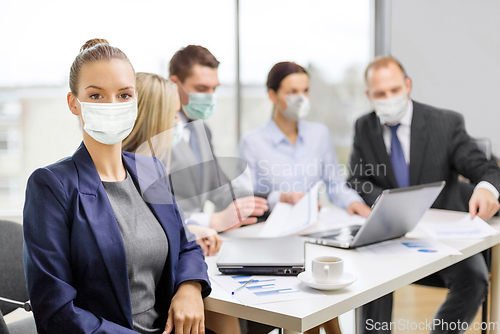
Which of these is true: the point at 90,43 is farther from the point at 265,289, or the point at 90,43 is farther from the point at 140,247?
the point at 265,289

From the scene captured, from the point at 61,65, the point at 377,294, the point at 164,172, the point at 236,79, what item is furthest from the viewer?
the point at 236,79

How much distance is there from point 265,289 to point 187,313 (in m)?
0.19

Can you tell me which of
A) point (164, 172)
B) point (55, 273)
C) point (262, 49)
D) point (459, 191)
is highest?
point (262, 49)

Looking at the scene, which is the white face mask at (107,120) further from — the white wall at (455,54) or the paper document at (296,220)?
the white wall at (455,54)

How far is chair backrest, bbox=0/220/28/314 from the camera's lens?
138cm

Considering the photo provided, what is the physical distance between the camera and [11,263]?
139 centimetres

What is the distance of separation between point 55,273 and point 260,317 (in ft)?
1.42

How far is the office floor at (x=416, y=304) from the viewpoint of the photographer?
2.51m

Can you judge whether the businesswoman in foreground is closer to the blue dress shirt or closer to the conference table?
the conference table

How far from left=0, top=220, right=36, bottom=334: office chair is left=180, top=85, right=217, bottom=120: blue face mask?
2.45 ft

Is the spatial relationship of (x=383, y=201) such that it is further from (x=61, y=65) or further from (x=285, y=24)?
(x=285, y=24)

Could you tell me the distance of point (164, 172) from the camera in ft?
4.10

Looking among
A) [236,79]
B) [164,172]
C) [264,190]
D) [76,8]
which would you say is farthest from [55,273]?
[236,79]

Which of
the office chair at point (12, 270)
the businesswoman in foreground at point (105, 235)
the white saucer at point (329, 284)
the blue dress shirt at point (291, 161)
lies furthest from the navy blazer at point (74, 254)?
the blue dress shirt at point (291, 161)
